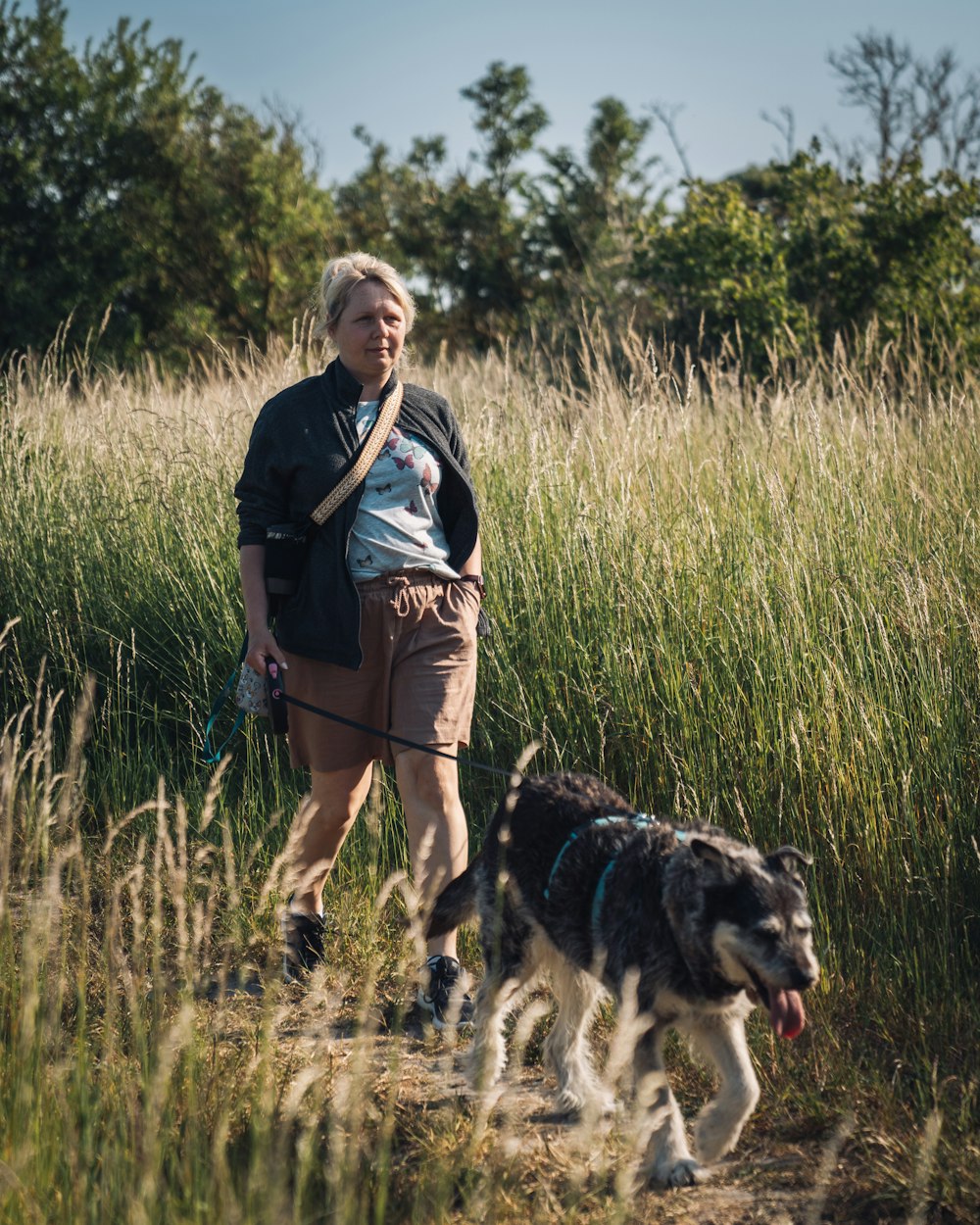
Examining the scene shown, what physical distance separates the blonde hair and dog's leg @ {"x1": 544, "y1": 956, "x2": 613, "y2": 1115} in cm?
224

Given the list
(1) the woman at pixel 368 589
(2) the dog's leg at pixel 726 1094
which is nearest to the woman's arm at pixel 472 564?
(1) the woman at pixel 368 589

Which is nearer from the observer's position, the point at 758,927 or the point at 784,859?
the point at 758,927

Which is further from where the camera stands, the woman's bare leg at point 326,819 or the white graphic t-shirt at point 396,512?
the woman's bare leg at point 326,819

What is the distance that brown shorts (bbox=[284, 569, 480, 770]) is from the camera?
3846 mm

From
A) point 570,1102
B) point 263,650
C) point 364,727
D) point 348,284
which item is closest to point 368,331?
point 348,284

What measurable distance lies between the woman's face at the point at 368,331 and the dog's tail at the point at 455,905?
1719 millimetres

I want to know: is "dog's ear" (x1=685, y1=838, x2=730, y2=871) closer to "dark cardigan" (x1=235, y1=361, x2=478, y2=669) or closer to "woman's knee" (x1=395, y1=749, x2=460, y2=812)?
"woman's knee" (x1=395, y1=749, x2=460, y2=812)

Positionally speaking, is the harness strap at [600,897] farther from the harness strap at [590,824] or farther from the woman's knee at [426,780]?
the woman's knee at [426,780]

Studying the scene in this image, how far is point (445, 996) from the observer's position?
3.69 m

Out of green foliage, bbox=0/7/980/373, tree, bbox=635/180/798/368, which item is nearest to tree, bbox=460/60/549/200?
green foliage, bbox=0/7/980/373

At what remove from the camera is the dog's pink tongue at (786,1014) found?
7.89ft

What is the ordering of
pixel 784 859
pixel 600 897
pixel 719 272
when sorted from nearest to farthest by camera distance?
pixel 784 859 → pixel 600 897 → pixel 719 272

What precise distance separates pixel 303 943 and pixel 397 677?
1014 mm

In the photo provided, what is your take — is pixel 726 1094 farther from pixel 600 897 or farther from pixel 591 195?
pixel 591 195
